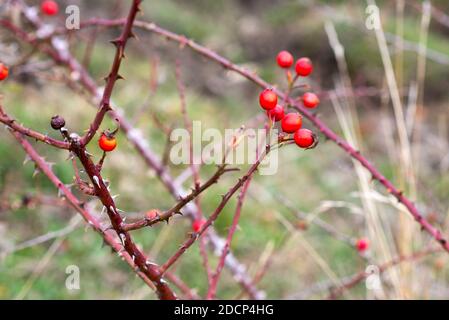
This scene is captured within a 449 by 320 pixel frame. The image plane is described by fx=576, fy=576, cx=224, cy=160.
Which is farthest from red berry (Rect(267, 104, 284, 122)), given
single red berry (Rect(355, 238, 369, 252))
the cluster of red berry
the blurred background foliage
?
single red berry (Rect(355, 238, 369, 252))

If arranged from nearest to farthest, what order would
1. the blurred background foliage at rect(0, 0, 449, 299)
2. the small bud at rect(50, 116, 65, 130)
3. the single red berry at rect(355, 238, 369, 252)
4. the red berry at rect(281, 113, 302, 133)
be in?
the small bud at rect(50, 116, 65, 130) → the red berry at rect(281, 113, 302, 133) → the single red berry at rect(355, 238, 369, 252) → the blurred background foliage at rect(0, 0, 449, 299)

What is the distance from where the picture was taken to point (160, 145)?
3600 mm

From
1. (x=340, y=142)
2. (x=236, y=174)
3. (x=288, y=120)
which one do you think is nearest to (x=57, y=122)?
(x=288, y=120)

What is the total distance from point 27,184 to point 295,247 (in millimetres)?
1289

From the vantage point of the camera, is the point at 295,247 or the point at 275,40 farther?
the point at 275,40

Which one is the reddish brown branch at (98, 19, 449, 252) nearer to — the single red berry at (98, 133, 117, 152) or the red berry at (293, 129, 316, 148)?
the red berry at (293, 129, 316, 148)

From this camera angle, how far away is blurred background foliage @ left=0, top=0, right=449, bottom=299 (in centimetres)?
206

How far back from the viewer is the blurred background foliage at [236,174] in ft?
6.76

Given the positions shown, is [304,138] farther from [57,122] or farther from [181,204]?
[57,122]

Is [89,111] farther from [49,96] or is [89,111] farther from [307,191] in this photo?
[307,191]

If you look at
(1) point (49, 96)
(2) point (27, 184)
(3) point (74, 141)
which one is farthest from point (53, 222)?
(3) point (74, 141)

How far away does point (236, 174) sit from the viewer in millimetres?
3662

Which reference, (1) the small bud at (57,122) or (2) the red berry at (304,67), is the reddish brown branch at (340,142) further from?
(1) the small bud at (57,122)

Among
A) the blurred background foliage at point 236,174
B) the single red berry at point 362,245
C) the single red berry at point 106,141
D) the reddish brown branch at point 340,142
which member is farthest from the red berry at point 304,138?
the single red berry at point 362,245
